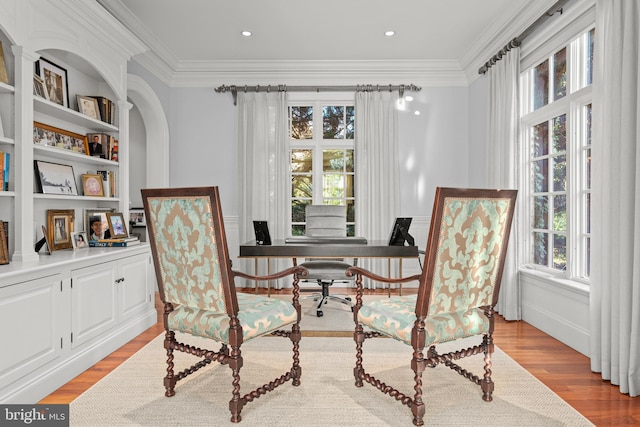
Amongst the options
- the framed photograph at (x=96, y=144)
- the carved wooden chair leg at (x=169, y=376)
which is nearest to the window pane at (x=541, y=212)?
the carved wooden chair leg at (x=169, y=376)

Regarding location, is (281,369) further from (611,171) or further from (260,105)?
(260,105)

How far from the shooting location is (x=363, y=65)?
4973mm

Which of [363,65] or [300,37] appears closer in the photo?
[300,37]

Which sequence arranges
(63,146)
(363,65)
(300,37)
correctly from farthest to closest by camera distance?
1. (363,65)
2. (300,37)
3. (63,146)

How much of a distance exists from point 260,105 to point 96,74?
2.13m

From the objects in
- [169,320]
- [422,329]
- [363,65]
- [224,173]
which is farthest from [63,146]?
[363,65]

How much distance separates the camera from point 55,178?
283 cm

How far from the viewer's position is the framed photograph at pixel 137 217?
503cm

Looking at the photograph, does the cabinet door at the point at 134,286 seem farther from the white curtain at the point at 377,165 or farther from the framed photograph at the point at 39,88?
the white curtain at the point at 377,165

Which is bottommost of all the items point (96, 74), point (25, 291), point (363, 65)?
point (25, 291)

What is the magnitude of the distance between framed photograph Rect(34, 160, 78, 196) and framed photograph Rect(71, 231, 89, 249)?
320 millimetres

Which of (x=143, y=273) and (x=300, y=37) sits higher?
(x=300, y=37)

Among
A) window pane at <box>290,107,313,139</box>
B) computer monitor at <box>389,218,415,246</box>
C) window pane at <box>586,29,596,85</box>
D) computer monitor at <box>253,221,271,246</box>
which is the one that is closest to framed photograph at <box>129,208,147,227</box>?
window pane at <box>290,107,313,139</box>

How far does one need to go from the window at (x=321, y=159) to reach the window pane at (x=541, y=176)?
226 cm
